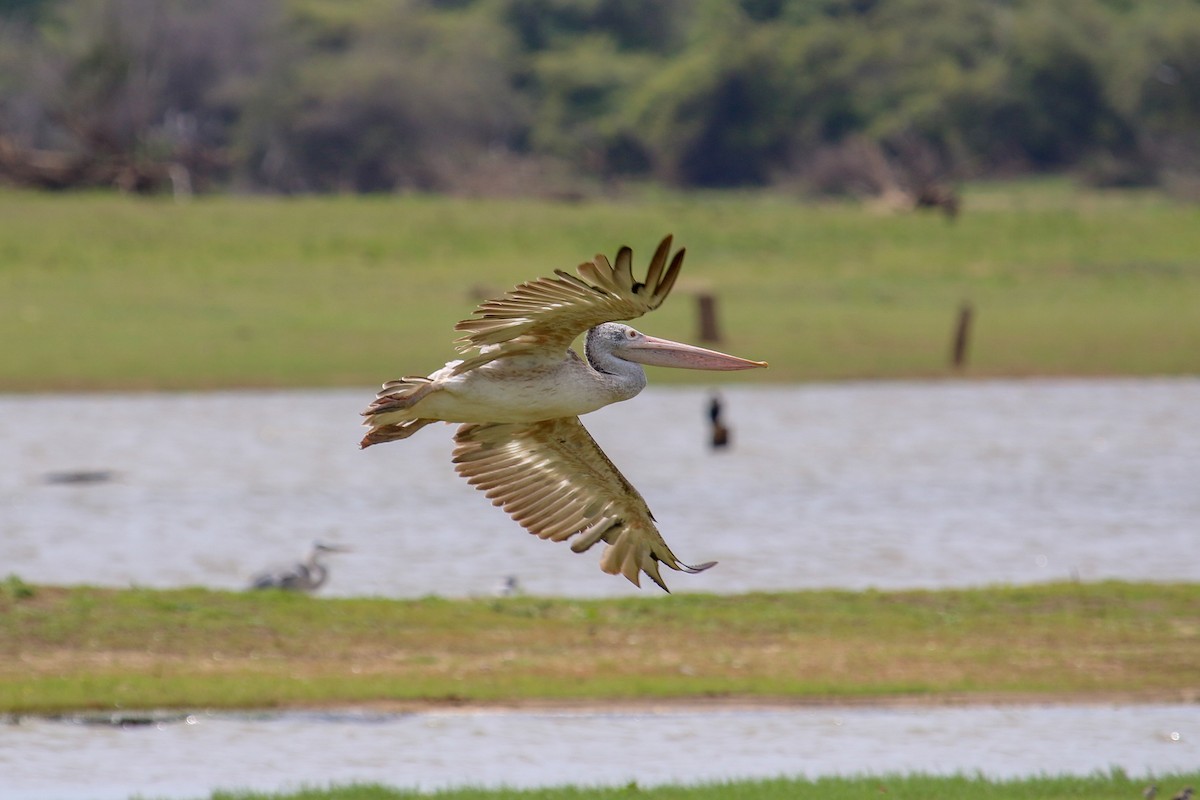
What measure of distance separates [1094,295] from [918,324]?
13.4 ft

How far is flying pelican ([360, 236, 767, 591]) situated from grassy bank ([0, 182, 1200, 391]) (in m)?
16.1

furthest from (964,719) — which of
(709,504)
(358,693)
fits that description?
(709,504)

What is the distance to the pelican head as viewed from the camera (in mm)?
6145

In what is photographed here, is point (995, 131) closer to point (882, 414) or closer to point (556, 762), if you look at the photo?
point (882, 414)

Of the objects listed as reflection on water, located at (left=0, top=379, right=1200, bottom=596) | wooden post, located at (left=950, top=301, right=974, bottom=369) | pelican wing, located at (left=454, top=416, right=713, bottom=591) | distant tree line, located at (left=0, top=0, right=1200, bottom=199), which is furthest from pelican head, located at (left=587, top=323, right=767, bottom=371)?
distant tree line, located at (left=0, top=0, right=1200, bottom=199)

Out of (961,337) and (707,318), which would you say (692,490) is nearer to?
(707,318)

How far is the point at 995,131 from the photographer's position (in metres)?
48.7

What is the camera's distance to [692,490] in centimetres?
1795

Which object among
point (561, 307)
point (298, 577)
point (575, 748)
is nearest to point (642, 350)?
point (561, 307)

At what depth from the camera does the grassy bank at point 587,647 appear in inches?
406

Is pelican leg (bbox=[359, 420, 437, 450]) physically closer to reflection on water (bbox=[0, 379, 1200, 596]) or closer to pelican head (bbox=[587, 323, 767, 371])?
pelican head (bbox=[587, 323, 767, 371])

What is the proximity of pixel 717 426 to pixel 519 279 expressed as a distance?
11229mm

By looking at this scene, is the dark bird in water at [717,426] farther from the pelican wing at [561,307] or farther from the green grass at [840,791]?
the pelican wing at [561,307]

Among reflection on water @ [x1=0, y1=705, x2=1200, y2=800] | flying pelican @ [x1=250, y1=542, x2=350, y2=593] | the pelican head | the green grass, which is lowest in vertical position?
flying pelican @ [x1=250, y1=542, x2=350, y2=593]
